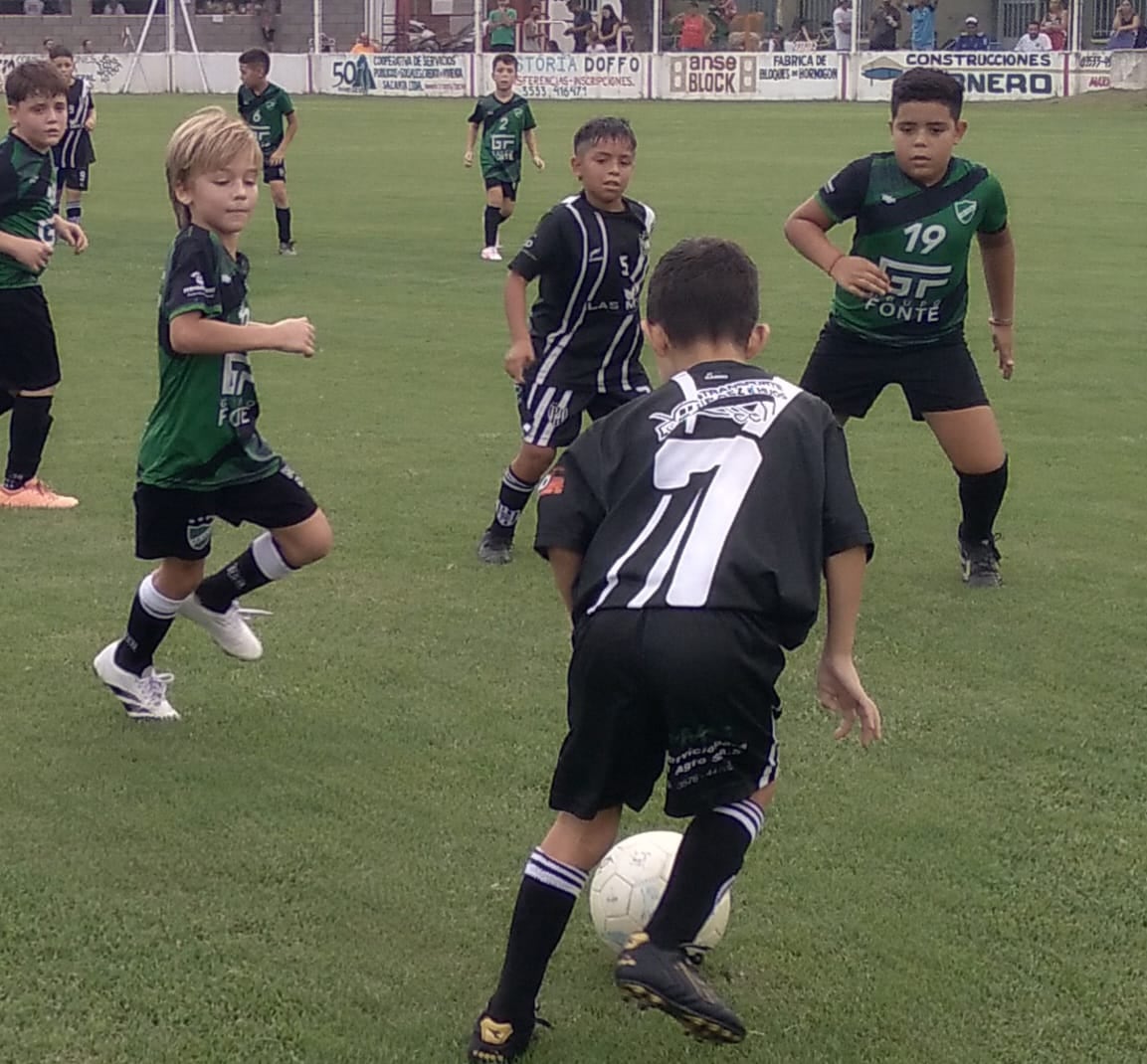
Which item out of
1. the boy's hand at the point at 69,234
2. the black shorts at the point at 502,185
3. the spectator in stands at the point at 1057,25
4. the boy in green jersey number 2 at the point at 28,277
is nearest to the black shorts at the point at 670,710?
the boy in green jersey number 2 at the point at 28,277

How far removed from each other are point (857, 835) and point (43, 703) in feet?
8.30

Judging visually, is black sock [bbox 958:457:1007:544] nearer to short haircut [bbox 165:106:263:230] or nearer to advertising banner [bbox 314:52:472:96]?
short haircut [bbox 165:106:263:230]

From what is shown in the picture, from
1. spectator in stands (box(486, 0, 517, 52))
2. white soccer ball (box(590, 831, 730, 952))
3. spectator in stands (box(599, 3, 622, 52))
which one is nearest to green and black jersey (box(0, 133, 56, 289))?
white soccer ball (box(590, 831, 730, 952))

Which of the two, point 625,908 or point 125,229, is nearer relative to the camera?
point 625,908

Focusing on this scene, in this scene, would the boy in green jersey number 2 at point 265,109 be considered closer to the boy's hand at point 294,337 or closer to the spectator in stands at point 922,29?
the boy's hand at point 294,337

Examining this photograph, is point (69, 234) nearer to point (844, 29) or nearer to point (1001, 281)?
point (1001, 281)

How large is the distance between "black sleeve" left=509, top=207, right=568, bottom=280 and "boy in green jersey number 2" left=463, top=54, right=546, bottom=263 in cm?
934

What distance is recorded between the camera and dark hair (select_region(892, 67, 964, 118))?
6070 millimetres

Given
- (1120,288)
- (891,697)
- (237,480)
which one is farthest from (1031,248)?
(237,480)

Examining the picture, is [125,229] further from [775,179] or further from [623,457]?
[623,457]

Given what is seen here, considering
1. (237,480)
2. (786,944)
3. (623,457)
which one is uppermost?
(623,457)

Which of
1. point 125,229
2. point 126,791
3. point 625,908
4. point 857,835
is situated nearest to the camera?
point 625,908

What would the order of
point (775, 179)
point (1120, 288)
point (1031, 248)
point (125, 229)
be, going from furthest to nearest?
point (775, 179)
point (125, 229)
point (1031, 248)
point (1120, 288)

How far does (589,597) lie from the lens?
320 cm
